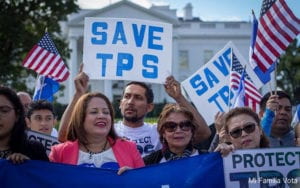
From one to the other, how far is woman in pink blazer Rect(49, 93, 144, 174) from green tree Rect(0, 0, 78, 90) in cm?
1868

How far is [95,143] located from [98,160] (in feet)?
0.51

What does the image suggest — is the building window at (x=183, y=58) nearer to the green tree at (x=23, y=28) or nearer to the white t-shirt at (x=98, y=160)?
the green tree at (x=23, y=28)

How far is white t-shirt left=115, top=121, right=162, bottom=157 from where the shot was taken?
15.4 ft

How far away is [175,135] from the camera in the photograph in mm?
3877

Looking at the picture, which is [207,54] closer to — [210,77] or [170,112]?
[210,77]

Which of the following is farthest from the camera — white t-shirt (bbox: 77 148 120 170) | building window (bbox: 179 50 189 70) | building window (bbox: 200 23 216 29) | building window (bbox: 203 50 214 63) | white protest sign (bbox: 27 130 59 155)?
building window (bbox: 179 50 189 70)

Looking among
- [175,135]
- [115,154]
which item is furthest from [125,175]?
[175,135]

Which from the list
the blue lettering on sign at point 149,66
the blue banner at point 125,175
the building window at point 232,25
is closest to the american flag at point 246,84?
the blue lettering on sign at point 149,66

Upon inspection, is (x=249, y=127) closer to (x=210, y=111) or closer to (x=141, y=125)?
(x=141, y=125)

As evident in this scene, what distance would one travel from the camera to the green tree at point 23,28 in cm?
2245

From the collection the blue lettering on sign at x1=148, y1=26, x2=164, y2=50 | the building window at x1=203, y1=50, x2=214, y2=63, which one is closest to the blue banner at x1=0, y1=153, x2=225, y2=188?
the blue lettering on sign at x1=148, y1=26, x2=164, y2=50

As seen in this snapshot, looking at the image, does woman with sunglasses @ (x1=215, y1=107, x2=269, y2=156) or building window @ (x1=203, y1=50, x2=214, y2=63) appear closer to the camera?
woman with sunglasses @ (x1=215, y1=107, x2=269, y2=156)

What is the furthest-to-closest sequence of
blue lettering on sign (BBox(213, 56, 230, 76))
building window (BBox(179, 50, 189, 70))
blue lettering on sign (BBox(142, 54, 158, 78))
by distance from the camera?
1. building window (BBox(179, 50, 189, 70))
2. blue lettering on sign (BBox(213, 56, 230, 76))
3. blue lettering on sign (BBox(142, 54, 158, 78))

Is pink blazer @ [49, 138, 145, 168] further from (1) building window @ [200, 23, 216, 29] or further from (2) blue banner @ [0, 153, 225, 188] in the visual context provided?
(1) building window @ [200, 23, 216, 29]
